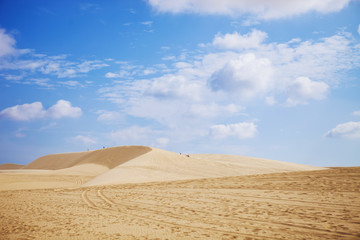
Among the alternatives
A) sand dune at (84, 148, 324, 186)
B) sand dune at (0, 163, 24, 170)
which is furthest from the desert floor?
Answer: sand dune at (0, 163, 24, 170)

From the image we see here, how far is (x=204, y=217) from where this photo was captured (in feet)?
30.9

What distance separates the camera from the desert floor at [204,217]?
7.49 meters

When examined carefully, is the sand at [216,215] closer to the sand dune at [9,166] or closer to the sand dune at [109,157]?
the sand dune at [109,157]

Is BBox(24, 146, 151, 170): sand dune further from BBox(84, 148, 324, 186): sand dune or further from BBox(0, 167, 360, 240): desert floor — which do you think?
BBox(0, 167, 360, 240): desert floor

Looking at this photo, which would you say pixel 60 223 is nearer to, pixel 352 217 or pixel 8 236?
pixel 8 236

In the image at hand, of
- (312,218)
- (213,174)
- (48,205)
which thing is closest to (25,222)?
(48,205)

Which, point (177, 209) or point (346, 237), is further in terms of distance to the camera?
point (177, 209)

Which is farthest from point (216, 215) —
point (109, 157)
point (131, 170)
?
point (109, 157)

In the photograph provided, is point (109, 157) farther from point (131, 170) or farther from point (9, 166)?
point (9, 166)

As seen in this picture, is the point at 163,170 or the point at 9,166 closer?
the point at 163,170

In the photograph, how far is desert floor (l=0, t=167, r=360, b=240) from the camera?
749cm

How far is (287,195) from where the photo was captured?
13125 mm

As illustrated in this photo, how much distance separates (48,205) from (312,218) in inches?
445

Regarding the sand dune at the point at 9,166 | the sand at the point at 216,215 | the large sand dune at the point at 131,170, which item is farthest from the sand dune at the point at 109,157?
the sand at the point at 216,215
